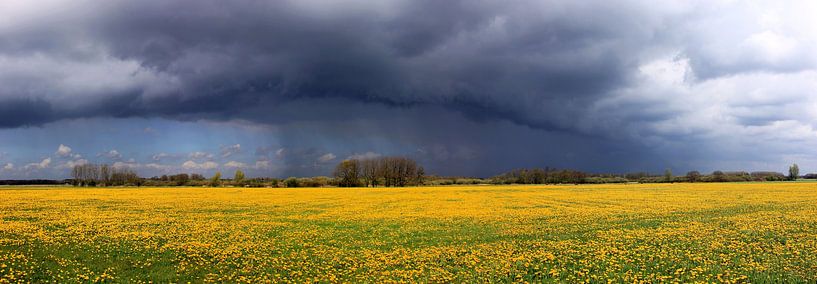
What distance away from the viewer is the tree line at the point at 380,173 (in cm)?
13488

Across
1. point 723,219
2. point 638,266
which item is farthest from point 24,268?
point 723,219

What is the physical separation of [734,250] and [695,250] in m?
1.43

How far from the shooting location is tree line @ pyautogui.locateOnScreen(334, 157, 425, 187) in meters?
135

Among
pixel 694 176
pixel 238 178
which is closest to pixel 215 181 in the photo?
pixel 238 178

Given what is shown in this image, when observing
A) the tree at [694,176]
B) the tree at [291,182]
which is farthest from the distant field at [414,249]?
the tree at [694,176]

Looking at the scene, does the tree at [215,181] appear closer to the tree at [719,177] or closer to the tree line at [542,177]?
the tree line at [542,177]

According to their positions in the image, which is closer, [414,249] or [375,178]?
[414,249]

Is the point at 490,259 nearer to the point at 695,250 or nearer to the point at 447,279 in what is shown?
the point at 447,279

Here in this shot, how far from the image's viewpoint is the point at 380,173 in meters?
145

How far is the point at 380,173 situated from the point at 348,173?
13.0 metres

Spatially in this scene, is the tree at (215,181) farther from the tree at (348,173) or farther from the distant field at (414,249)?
the distant field at (414,249)

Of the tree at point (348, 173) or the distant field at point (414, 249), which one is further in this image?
the tree at point (348, 173)

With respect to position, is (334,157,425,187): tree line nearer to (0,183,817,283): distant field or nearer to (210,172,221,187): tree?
Result: (210,172,221,187): tree

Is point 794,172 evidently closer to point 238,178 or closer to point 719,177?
point 719,177
